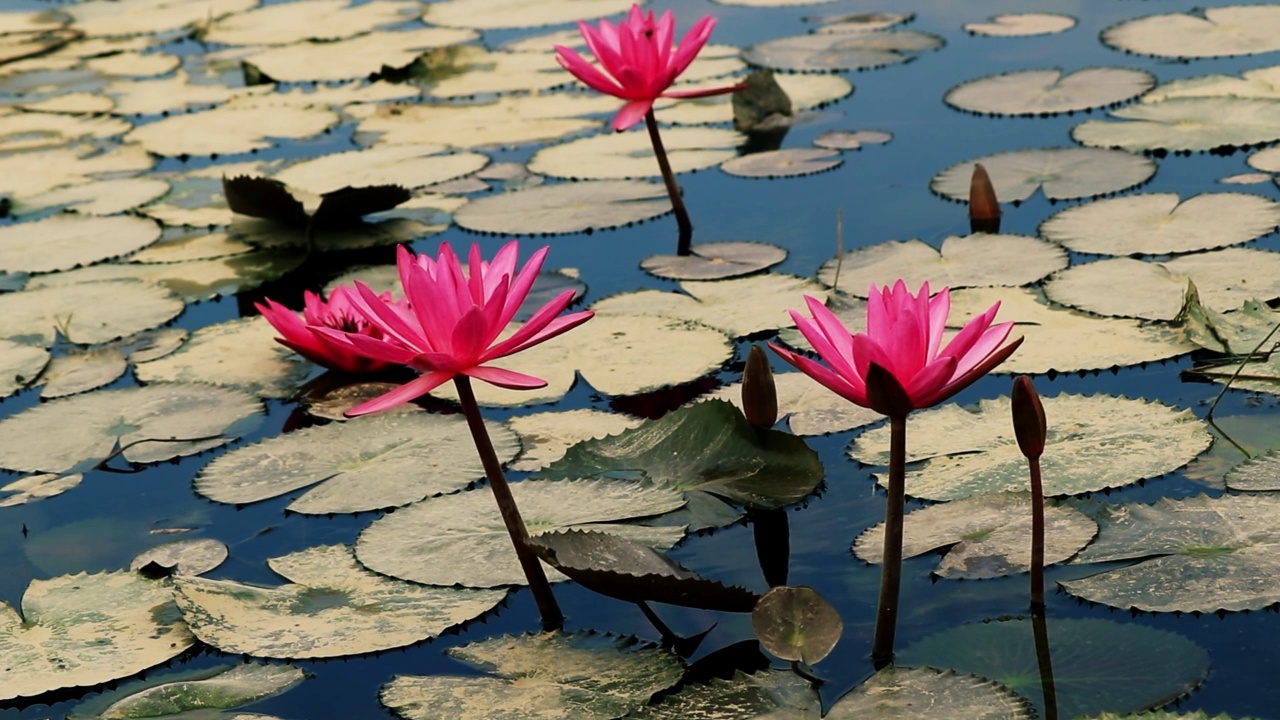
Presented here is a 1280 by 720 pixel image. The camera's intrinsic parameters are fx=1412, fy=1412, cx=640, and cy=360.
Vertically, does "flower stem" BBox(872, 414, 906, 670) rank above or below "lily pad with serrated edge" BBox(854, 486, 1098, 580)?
above

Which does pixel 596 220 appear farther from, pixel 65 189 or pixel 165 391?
pixel 65 189

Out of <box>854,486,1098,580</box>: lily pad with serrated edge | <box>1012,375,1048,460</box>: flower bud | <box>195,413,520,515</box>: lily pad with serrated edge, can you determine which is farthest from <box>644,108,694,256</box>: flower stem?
<box>1012,375,1048,460</box>: flower bud

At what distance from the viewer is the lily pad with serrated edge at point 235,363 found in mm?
3061

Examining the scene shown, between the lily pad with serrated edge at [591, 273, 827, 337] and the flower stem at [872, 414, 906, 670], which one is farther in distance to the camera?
the lily pad with serrated edge at [591, 273, 827, 337]

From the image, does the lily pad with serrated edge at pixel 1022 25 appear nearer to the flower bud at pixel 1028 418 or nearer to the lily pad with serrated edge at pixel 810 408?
the lily pad with serrated edge at pixel 810 408

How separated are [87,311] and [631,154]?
1706 millimetres

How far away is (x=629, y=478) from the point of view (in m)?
2.31

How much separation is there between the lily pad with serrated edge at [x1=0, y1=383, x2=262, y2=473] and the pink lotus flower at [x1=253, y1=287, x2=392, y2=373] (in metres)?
0.16

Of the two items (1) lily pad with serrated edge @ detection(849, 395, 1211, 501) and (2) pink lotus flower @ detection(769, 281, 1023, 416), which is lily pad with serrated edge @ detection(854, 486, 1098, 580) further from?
(2) pink lotus flower @ detection(769, 281, 1023, 416)

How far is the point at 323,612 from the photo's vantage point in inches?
82.0

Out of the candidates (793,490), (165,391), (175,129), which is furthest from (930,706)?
(175,129)

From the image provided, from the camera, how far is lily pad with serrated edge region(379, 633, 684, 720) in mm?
1767

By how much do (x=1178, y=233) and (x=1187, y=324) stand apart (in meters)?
0.59

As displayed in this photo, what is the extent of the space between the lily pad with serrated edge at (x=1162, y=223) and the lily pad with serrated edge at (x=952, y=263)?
0.10m
